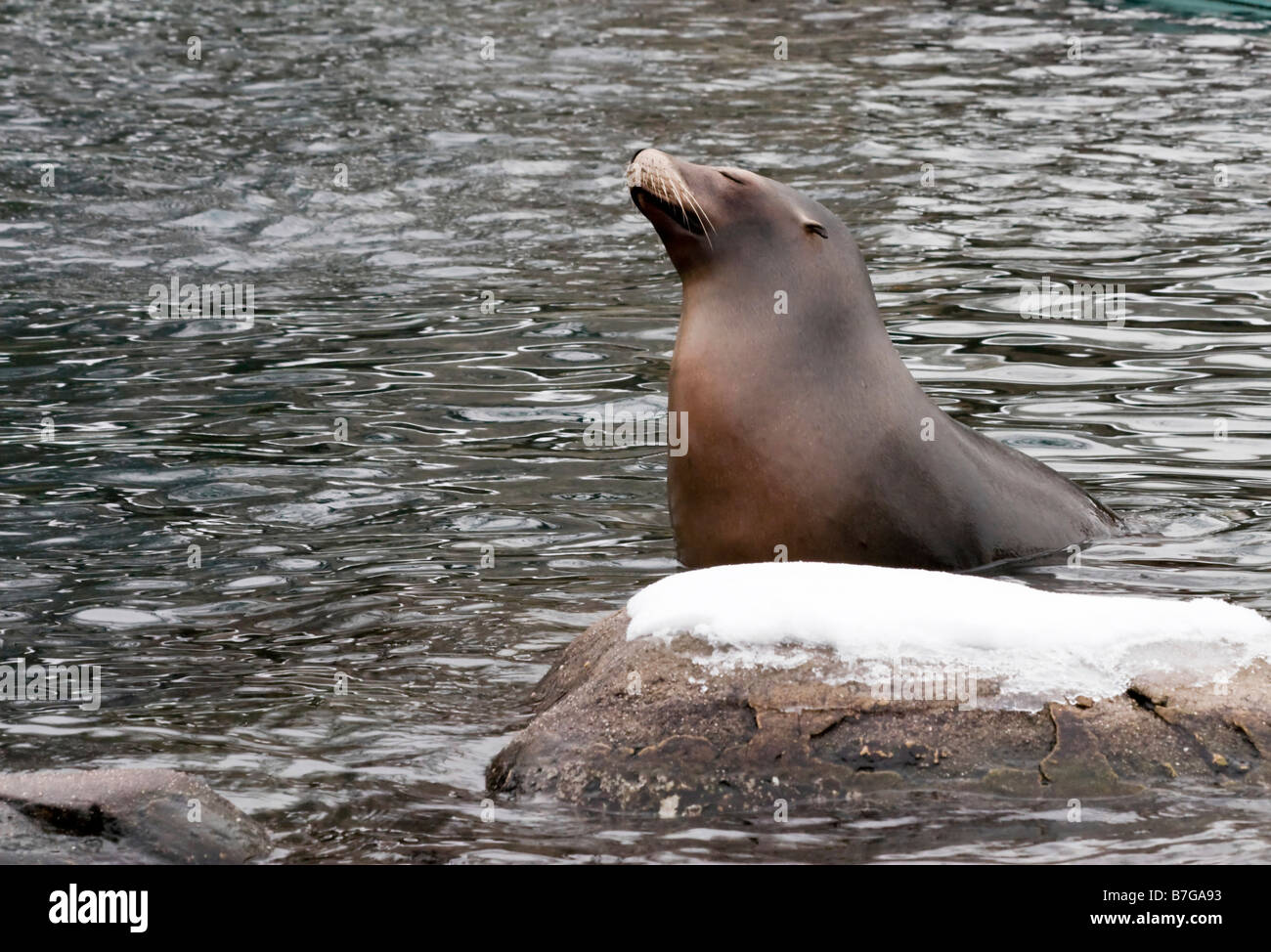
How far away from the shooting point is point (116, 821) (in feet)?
13.7

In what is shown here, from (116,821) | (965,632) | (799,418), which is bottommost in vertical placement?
(116,821)

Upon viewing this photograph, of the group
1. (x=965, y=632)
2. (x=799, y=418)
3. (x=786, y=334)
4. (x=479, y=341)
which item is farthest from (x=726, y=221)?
(x=479, y=341)

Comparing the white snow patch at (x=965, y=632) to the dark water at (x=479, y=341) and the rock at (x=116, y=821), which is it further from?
the rock at (x=116, y=821)

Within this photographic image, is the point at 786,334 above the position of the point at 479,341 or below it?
above

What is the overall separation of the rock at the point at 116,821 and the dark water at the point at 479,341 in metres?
0.20

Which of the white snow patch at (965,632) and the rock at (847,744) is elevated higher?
the white snow patch at (965,632)

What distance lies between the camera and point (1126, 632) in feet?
15.7

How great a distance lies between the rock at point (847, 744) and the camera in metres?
4.52

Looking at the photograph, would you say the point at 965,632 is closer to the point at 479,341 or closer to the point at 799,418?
the point at 799,418

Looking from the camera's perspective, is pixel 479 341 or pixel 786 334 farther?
pixel 479 341

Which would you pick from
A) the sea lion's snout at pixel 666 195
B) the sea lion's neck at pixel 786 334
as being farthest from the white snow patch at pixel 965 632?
the sea lion's snout at pixel 666 195

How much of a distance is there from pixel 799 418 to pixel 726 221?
742 millimetres

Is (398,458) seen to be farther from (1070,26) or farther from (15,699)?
(1070,26)
